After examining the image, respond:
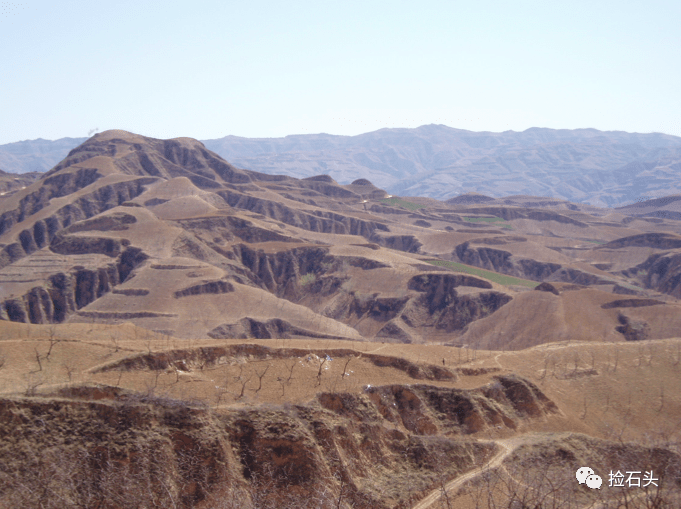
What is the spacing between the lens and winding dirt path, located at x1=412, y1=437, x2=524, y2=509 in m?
25.1

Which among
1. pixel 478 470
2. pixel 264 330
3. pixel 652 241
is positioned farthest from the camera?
pixel 652 241

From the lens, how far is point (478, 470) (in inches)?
1091

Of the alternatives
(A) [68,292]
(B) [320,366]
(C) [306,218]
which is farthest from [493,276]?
(B) [320,366]

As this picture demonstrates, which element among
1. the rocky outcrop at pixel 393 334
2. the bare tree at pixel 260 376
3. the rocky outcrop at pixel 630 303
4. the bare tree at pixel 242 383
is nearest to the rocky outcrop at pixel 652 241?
the rocky outcrop at pixel 630 303

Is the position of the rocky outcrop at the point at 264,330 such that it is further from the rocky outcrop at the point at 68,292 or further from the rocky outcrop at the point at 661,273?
the rocky outcrop at the point at 661,273

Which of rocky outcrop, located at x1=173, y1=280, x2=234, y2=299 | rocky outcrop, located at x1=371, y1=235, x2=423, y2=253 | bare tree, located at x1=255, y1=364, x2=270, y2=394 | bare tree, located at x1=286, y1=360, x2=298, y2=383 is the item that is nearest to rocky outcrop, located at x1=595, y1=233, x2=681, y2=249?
rocky outcrop, located at x1=371, y1=235, x2=423, y2=253

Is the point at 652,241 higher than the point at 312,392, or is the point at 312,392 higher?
the point at 312,392

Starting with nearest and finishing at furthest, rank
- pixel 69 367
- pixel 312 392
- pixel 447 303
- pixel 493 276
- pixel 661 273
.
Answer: pixel 69 367, pixel 312 392, pixel 447 303, pixel 493 276, pixel 661 273

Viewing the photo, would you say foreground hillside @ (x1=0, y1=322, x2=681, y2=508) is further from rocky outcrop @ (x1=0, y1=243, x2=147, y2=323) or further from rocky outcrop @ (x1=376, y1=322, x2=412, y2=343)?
rocky outcrop @ (x1=0, y1=243, x2=147, y2=323)

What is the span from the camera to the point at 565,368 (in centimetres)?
4278

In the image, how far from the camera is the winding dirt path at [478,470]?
25141 mm

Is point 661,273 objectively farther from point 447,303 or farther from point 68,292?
point 68,292

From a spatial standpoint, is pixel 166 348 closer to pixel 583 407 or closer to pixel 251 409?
pixel 251 409

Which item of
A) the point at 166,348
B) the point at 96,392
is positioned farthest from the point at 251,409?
the point at 166,348
